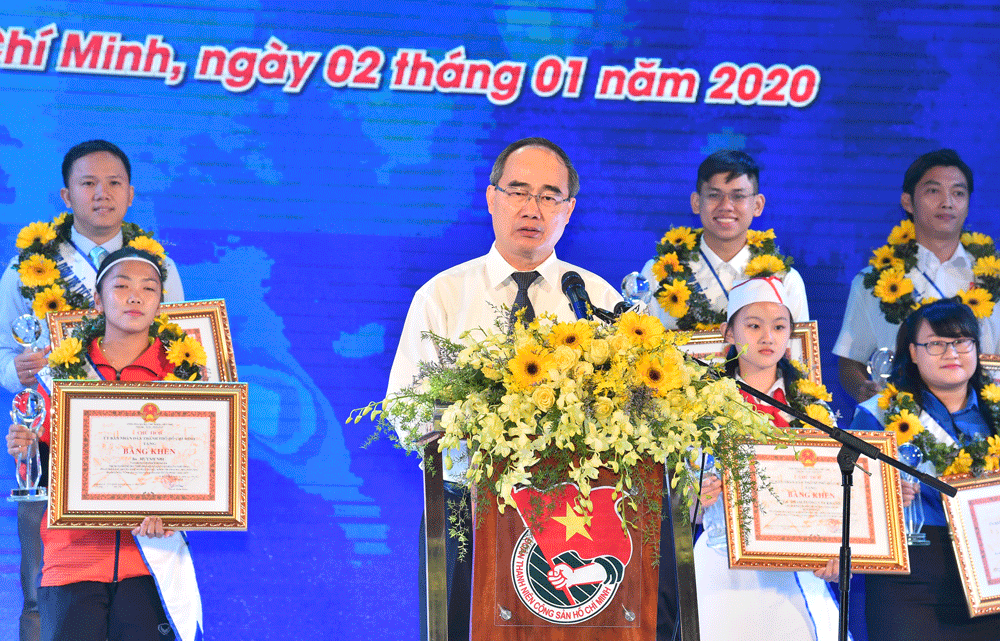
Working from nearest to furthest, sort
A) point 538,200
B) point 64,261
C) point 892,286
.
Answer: point 538,200, point 64,261, point 892,286

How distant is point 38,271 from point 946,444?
3.88 m

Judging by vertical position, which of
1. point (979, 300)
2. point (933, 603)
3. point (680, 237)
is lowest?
point (933, 603)

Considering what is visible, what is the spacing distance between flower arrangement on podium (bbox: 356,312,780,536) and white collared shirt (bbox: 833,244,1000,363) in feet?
9.46

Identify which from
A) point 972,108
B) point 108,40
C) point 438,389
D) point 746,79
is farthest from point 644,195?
point 438,389

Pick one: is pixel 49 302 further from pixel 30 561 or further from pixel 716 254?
pixel 716 254

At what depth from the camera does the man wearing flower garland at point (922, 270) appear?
16.1 ft

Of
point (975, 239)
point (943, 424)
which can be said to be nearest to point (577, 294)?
point (943, 424)

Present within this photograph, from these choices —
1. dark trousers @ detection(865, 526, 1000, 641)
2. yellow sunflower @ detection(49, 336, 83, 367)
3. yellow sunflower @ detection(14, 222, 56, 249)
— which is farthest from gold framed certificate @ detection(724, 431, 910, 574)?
yellow sunflower @ detection(14, 222, 56, 249)

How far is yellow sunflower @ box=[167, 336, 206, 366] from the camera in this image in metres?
4.05

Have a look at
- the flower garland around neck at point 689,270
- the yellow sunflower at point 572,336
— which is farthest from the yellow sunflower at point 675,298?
the yellow sunflower at point 572,336

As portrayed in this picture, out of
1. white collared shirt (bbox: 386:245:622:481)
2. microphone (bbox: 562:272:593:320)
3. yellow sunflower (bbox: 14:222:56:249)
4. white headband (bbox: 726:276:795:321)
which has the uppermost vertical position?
yellow sunflower (bbox: 14:222:56:249)

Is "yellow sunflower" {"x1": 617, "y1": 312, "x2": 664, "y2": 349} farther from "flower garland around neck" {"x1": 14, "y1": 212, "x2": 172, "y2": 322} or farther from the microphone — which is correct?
"flower garland around neck" {"x1": 14, "y1": 212, "x2": 172, "y2": 322}

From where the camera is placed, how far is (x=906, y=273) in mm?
5039

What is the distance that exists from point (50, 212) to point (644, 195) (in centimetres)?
298
